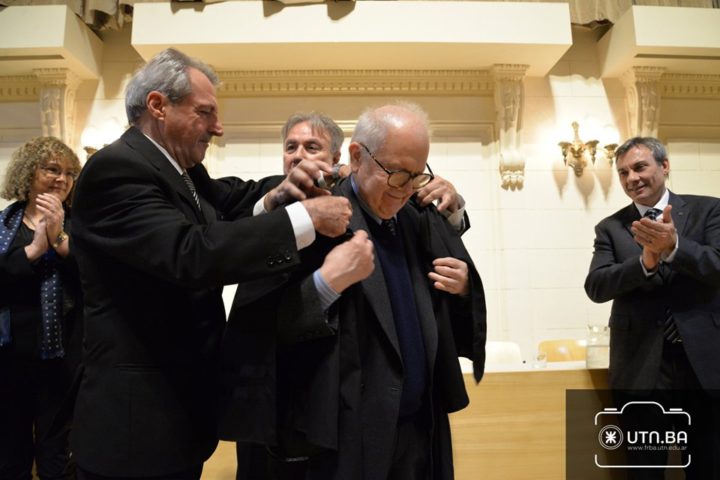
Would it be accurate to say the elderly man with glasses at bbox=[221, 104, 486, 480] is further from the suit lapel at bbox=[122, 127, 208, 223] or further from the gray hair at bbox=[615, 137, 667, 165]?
the gray hair at bbox=[615, 137, 667, 165]

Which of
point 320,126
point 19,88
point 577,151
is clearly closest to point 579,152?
point 577,151

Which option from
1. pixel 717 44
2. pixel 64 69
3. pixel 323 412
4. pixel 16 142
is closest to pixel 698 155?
pixel 717 44

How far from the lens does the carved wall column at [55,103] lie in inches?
168

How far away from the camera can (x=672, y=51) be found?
4129mm

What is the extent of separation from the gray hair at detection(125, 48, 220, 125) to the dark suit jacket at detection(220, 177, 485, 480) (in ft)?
1.64

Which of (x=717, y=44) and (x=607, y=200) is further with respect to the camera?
(x=607, y=200)

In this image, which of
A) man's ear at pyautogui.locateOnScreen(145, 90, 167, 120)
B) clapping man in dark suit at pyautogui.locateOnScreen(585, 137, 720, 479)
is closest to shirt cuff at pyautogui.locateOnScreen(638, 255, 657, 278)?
clapping man in dark suit at pyautogui.locateOnScreen(585, 137, 720, 479)

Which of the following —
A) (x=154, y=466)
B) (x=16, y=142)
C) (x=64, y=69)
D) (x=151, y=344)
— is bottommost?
(x=154, y=466)

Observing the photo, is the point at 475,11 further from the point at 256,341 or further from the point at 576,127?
the point at 256,341

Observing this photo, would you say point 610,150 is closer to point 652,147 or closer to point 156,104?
point 652,147

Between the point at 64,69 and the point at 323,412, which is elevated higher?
the point at 64,69

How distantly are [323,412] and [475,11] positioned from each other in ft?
11.9

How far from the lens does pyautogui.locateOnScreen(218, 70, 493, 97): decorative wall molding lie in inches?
171

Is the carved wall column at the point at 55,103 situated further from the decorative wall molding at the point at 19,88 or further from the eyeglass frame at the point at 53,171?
the eyeglass frame at the point at 53,171
